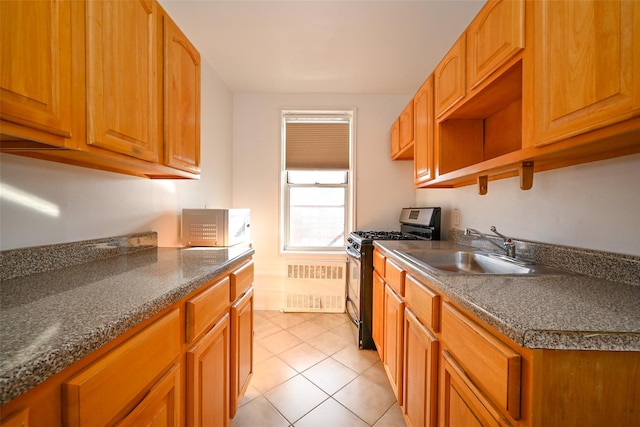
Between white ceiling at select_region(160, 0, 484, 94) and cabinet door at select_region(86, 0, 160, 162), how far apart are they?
765 millimetres

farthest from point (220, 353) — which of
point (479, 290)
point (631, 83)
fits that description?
point (631, 83)

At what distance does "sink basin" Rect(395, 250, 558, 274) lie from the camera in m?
1.32

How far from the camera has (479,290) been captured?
81 centimetres

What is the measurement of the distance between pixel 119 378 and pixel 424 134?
206 centimetres

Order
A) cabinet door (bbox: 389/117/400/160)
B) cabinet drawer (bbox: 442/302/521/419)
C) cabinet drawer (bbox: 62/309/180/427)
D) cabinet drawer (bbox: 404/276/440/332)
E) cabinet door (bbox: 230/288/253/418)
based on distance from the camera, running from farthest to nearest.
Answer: cabinet door (bbox: 389/117/400/160)
cabinet door (bbox: 230/288/253/418)
cabinet drawer (bbox: 404/276/440/332)
cabinet drawer (bbox: 442/302/521/419)
cabinet drawer (bbox: 62/309/180/427)

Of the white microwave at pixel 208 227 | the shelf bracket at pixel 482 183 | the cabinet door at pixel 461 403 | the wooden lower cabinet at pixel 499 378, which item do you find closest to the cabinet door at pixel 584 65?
the shelf bracket at pixel 482 183

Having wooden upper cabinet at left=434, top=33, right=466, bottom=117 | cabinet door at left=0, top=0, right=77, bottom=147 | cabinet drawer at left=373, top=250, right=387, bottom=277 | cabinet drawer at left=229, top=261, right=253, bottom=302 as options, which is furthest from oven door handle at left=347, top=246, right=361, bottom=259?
cabinet door at left=0, top=0, right=77, bottom=147

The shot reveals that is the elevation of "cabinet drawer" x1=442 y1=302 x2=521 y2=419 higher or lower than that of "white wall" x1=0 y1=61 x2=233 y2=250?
lower

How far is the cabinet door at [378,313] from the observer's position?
1.82 meters

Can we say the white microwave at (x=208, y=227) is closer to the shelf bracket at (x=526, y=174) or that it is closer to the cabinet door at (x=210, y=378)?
the cabinet door at (x=210, y=378)

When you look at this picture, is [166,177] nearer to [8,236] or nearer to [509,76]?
[8,236]

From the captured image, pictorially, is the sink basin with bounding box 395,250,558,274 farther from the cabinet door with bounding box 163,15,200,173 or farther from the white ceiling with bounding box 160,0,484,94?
the white ceiling with bounding box 160,0,484,94

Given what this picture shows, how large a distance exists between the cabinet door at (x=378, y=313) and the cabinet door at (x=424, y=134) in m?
0.87

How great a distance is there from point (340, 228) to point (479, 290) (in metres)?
2.27
